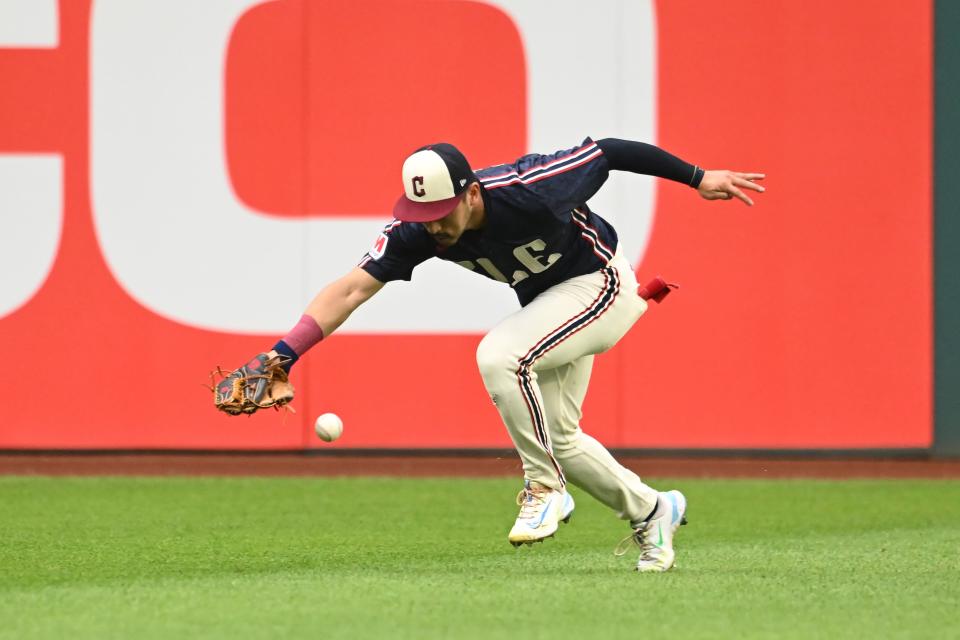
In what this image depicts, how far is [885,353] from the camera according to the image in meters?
10.6

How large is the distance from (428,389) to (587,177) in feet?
16.5

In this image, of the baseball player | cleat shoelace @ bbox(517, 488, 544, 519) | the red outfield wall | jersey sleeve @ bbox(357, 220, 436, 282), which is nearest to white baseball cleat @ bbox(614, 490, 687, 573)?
the baseball player

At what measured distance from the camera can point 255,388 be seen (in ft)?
18.7

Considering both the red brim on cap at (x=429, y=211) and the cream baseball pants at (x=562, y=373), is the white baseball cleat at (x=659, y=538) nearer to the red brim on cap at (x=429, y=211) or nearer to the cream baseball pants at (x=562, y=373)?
the cream baseball pants at (x=562, y=373)

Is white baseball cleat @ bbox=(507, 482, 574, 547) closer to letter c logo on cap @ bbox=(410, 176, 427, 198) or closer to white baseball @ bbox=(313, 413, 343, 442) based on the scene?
white baseball @ bbox=(313, 413, 343, 442)

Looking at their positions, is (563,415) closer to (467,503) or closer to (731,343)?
(467,503)

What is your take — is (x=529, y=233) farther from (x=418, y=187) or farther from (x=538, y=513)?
(x=538, y=513)

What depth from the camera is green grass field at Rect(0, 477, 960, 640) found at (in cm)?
474

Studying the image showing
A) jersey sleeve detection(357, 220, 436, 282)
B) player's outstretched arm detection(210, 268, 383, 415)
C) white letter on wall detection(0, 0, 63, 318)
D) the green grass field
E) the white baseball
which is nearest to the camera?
the green grass field

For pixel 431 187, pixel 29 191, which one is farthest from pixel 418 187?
pixel 29 191

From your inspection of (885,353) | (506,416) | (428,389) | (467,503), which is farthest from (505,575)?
(885,353)

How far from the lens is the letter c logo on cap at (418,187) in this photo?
5555mm

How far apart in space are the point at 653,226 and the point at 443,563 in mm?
4672

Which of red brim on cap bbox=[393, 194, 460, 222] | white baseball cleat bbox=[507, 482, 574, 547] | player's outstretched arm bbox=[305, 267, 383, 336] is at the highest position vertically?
red brim on cap bbox=[393, 194, 460, 222]
